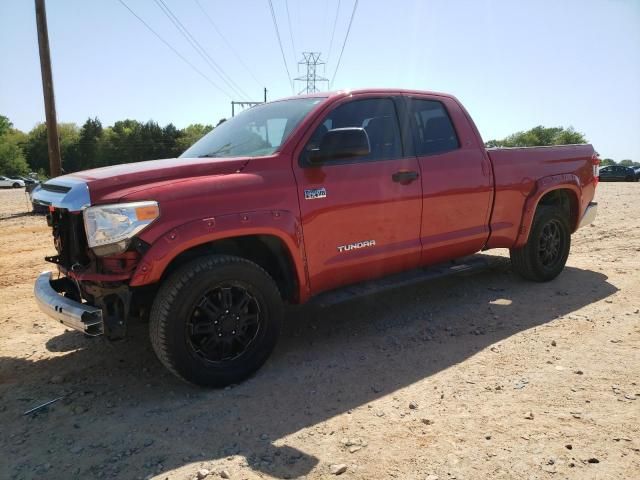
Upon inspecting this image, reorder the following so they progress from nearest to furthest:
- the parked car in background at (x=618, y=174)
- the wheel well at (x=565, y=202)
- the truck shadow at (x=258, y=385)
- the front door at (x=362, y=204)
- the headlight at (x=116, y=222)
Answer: the truck shadow at (x=258, y=385) → the headlight at (x=116, y=222) → the front door at (x=362, y=204) → the wheel well at (x=565, y=202) → the parked car in background at (x=618, y=174)

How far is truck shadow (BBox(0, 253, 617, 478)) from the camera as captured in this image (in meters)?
2.66

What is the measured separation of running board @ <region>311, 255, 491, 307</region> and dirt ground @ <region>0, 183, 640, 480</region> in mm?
406

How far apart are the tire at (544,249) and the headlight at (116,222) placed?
407 cm

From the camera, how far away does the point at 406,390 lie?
3273 millimetres

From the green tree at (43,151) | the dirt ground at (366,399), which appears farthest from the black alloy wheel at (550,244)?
the green tree at (43,151)

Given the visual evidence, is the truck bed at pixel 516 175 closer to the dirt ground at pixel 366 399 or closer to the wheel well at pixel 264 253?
the dirt ground at pixel 366 399

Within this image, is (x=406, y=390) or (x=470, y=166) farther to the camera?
(x=470, y=166)

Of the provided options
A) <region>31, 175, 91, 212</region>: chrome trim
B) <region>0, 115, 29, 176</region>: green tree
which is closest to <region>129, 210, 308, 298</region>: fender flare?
<region>31, 175, 91, 212</region>: chrome trim

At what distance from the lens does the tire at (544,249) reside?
5.40 m

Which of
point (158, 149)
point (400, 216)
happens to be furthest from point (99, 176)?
point (158, 149)

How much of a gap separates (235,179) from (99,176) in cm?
87

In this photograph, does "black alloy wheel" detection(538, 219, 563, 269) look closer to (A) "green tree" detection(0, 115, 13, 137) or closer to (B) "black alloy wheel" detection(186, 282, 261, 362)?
(B) "black alloy wheel" detection(186, 282, 261, 362)

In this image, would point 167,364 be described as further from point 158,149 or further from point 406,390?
point 158,149

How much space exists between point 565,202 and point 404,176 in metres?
2.76
